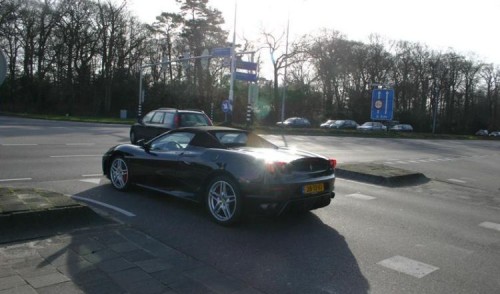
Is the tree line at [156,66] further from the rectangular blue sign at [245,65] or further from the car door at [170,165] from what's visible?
the car door at [170,165]

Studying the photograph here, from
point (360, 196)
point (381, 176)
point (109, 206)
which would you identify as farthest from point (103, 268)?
point (381, 176)

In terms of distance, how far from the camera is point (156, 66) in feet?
193

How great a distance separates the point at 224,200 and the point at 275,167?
33.2 inches

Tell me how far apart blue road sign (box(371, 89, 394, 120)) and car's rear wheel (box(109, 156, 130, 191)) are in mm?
30268

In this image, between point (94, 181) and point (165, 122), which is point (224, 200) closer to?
point (94, 181)

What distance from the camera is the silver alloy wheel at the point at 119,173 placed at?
742 cm

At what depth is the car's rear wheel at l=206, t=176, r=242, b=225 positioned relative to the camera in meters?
5.55

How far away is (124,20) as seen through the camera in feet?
173

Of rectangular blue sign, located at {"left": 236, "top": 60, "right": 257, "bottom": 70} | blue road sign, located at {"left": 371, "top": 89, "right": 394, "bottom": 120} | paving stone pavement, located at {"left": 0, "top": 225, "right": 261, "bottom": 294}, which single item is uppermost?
rectangular blue sign, located at {"left": 236, "top": 60, "right": 257, "bottom": 70}

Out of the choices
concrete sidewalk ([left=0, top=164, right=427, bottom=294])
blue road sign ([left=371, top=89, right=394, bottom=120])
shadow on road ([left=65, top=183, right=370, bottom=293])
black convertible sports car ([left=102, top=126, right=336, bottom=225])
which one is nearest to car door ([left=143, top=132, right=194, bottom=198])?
black convertible sports car ([left=102, top=126, right=336, bottom=225])

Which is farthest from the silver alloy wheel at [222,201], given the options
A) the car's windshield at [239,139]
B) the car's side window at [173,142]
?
the car's side window at [173,142]

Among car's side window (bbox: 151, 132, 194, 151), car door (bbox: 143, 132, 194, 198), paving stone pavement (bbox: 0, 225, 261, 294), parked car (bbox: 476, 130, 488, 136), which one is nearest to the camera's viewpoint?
paving stone pavement (bbox: 0, 225, 261, 294)

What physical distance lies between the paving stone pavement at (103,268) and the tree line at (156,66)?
38.6 m

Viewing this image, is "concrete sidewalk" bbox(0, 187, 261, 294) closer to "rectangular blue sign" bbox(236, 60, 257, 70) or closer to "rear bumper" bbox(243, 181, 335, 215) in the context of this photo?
"rear bumper" bbox(243, 181, 335, 215)
